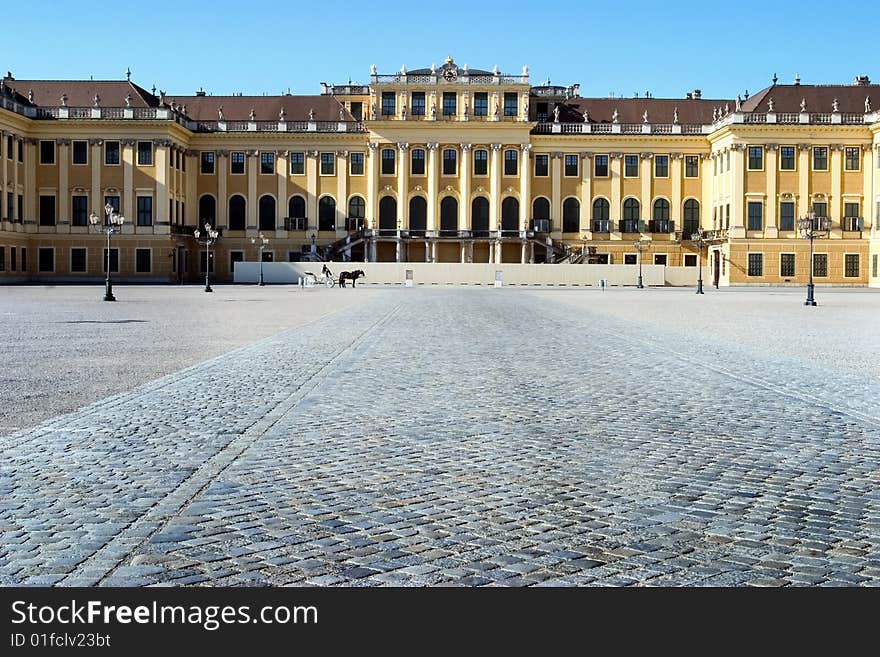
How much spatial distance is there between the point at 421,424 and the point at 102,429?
265 centimetres

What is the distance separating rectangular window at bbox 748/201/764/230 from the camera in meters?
77.9

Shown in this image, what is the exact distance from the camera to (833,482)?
7371 millimetres

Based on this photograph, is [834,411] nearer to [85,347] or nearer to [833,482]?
[833,482]

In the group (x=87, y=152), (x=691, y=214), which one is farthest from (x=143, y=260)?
(x=691, y=214)

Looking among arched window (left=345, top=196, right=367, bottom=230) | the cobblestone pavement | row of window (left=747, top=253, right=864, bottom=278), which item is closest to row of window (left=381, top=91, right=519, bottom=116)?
arched window (left=345, top=196, right=367, bottom=230)

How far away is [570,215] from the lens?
84500 mm

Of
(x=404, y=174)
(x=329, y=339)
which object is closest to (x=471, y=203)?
(x=404, y=174)

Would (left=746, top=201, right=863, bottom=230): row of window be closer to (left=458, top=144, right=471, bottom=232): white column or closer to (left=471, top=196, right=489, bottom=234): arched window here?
(left=471, top=196, right=489, bottom=234): arched window

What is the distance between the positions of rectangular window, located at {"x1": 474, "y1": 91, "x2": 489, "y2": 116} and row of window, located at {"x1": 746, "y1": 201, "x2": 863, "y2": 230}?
20.2 m

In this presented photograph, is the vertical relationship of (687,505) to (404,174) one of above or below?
below

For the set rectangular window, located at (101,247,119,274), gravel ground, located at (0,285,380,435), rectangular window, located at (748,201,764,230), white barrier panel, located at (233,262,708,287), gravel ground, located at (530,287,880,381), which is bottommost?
gravel ground, located at (530,287,880,381)

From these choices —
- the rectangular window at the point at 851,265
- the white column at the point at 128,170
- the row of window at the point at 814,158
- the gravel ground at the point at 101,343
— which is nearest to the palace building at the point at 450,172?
the row of window at the point at 814,158

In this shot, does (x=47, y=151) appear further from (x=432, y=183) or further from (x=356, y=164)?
(x=432, y=183)

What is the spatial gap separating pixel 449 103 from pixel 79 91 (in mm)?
26517
